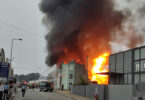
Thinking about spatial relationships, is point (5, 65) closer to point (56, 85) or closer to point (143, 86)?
point (143, 86)

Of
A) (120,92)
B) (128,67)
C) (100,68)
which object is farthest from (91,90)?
(100,68)

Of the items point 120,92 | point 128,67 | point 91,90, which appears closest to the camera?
point 120,92

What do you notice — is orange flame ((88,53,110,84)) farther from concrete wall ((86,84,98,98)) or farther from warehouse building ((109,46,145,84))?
concrete wall ((86,84,98,98))

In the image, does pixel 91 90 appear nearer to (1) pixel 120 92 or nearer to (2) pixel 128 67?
(2) pixel 128 67

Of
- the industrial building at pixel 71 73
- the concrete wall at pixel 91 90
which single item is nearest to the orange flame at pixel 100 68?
the concrete wall at pixel 91 90

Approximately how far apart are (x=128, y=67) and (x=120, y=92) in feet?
43.1

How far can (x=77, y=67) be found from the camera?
68250mm

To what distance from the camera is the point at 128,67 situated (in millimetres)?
36531

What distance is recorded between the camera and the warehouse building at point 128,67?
111 feet

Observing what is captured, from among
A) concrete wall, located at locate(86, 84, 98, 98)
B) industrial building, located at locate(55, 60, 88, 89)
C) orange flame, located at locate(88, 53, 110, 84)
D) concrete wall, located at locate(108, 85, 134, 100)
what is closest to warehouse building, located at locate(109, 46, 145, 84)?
orange flame, located at locate(88, 53, 110, 84)

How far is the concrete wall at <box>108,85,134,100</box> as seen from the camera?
72.2ft

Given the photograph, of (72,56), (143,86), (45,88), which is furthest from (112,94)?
(72,56)

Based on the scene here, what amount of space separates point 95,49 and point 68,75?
70.8 feet

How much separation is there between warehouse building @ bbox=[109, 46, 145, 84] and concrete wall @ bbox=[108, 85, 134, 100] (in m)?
8.36
